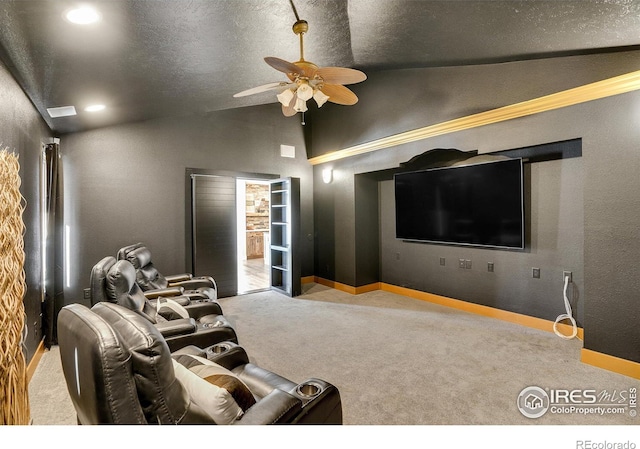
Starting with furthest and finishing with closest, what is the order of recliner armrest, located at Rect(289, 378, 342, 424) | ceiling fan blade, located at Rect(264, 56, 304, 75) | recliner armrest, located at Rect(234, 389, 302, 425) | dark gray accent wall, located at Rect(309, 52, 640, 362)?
1. dark gray accent wall, located at Rect(309, 52, 640, 362)
2. ceiling fan blade, located at Rect(264, 56, 304, 75)
3. recliner armrest, located at Rect(289, 378, 342, 424)
4. recliner armrest, located at Rect(234, 389, 302, 425)

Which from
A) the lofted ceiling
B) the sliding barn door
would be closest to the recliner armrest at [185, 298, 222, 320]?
the lofted ceiling

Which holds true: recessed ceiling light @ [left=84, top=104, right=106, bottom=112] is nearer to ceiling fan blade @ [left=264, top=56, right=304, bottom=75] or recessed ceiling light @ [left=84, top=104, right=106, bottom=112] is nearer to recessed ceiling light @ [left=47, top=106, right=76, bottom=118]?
recessed ceiling light @ [left=47, top=106, right=76, bottom=118]

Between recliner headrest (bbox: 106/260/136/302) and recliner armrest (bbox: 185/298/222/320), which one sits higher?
recliner headrest (bbox: 106/260/136/302)

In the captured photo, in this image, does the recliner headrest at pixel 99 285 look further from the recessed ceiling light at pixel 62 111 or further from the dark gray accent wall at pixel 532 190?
the dark gray accent wall at pixel 532 190

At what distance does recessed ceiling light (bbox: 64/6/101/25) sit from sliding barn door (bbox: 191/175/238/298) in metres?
3.25

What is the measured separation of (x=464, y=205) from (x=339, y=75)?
8.70 feet

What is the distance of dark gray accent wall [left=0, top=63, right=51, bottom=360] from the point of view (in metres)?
2.32

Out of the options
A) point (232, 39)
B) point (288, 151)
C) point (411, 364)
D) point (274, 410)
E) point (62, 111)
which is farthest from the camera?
point (288, 151)

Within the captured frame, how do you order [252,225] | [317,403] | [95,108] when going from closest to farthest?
[317,403], [95,108], [252,225]

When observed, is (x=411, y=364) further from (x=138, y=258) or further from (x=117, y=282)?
(x=138, y=258)

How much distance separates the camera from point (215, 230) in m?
5.27

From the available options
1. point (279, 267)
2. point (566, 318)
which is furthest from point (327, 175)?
point (566, 318)
